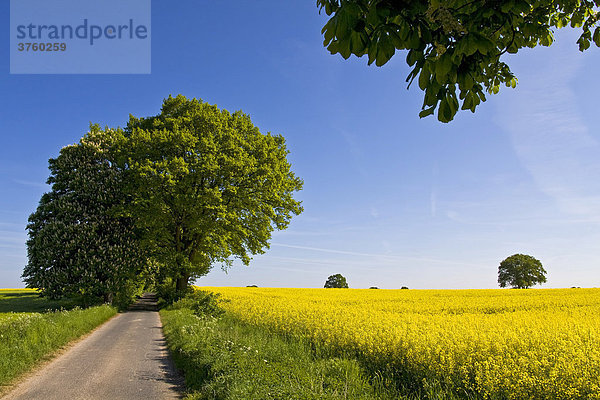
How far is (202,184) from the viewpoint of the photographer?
26.8 m

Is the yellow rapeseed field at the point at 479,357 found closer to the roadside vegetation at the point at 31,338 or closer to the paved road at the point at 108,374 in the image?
A: the paved road at the point at 108,374

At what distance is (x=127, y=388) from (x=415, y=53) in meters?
9.01

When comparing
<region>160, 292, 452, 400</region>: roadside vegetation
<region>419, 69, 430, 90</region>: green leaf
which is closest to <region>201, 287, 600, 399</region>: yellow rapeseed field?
<region>160, 292, 452, 400</region>: roadside vegetation

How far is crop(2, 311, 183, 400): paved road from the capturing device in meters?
7.66

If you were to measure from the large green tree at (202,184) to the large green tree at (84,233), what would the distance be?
4.86 ft

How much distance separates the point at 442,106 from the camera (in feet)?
7.77

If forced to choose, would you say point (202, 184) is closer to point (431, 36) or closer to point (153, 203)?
point (153, 203)

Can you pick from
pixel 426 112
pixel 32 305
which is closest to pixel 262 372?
pixel 426 112

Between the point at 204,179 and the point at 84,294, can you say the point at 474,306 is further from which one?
the point at 84,294

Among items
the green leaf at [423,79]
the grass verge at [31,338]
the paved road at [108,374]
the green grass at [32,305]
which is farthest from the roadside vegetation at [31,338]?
the green grass at [32,305]

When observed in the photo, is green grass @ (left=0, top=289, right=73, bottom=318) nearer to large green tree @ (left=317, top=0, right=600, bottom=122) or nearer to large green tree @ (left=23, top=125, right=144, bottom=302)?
large green tree @ (left=23, top=125, right=144, bottom=302)

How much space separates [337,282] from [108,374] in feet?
237

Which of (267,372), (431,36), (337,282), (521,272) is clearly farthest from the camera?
(337,282)

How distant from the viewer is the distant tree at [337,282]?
3061 inches
